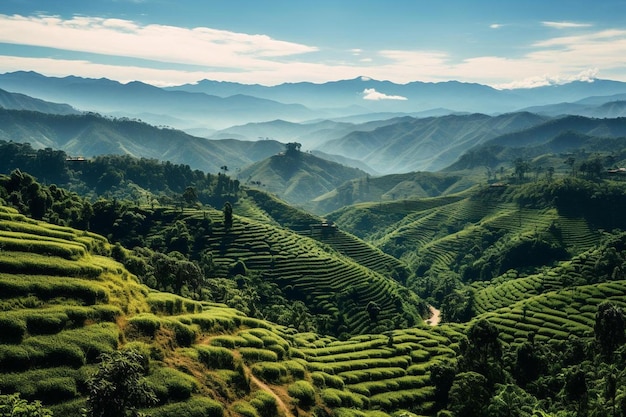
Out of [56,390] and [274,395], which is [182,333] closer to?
[274,395]

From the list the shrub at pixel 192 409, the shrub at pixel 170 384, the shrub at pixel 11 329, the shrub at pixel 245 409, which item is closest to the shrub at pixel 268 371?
the shrub at pixel 245 409

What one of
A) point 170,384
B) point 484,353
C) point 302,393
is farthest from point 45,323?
point 484,353

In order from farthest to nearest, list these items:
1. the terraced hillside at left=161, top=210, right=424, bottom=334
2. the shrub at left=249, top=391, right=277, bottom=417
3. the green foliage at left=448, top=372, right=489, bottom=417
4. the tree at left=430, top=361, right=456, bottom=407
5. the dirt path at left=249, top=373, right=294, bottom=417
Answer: the terraced hillside at left=161, top=210, right=424, bottom=334, the tree at left=430, top=361, right=456, bottom=407, the green foliage at left=448, top=372, right=489, bottom=417, the dirt path at left=249, top=373, right=294, bottom=417, the shrub at left=249, top=391, right=277, bottom=417

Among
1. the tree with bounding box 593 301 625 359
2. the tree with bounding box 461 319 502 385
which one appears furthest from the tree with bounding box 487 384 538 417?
the tree with bounding box 593 301 625 359

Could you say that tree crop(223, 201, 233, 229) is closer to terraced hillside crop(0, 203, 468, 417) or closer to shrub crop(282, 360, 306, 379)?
terraced hillside crop(0, 203, 468, 417)

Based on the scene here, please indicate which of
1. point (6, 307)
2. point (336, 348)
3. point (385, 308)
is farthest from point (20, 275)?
point (385, 308)

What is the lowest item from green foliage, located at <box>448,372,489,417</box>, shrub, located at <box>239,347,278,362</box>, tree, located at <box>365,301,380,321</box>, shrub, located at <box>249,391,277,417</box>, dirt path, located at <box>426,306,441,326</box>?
dirt path, located at <box>426,306,441,326</box>

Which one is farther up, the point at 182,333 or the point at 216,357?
the point at 182,333

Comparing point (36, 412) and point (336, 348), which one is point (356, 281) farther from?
point (36, 412)
